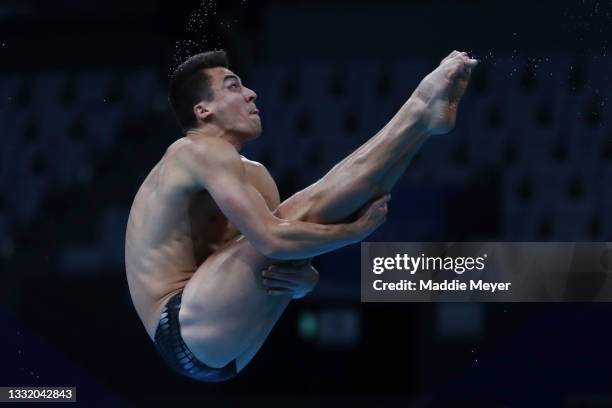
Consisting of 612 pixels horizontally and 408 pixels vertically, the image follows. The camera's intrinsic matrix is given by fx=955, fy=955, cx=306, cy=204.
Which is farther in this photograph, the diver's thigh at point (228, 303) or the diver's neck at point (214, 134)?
the diver's neck at point (214, 134)

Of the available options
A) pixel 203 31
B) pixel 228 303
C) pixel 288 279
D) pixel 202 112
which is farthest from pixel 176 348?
pixel 203 31

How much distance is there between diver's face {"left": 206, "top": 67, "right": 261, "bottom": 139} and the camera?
9.02ft

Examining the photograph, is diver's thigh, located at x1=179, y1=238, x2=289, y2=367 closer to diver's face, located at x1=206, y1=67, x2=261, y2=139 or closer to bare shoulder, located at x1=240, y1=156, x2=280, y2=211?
bare shoulder, located at x1=240, y1=156, x2=280, y2=211

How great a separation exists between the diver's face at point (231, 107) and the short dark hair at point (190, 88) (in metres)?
0.02

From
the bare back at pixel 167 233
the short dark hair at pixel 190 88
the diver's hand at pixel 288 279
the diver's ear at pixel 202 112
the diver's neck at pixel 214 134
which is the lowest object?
the diver's hand at pixel 288 279

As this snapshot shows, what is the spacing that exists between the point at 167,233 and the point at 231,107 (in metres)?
0.41

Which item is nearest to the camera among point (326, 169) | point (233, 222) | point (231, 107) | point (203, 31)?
point (233, 222)

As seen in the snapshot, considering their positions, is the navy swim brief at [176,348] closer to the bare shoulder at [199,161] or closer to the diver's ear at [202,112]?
the bare shoulder at [199,161]

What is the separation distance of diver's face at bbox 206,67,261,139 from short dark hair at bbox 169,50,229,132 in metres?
0.02

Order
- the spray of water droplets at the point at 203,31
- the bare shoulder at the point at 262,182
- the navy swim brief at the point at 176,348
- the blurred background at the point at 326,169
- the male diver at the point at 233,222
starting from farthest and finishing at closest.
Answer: the spray of water droplets at the point at 203,31 < the blurred background at the point at 326,169 < the bare shoulder at the point at 262,182 < the navy swim brief at the point at 176,348 < the male diver at the point at 233,222

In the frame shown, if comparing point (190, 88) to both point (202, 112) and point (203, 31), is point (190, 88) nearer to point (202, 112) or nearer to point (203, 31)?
point (202, 112)

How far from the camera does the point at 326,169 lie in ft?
14.4

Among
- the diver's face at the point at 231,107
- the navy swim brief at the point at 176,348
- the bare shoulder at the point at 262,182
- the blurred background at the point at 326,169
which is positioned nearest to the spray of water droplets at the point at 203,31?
the blurred background at the point at 326,169

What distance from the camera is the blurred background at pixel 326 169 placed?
3945 millimetres
